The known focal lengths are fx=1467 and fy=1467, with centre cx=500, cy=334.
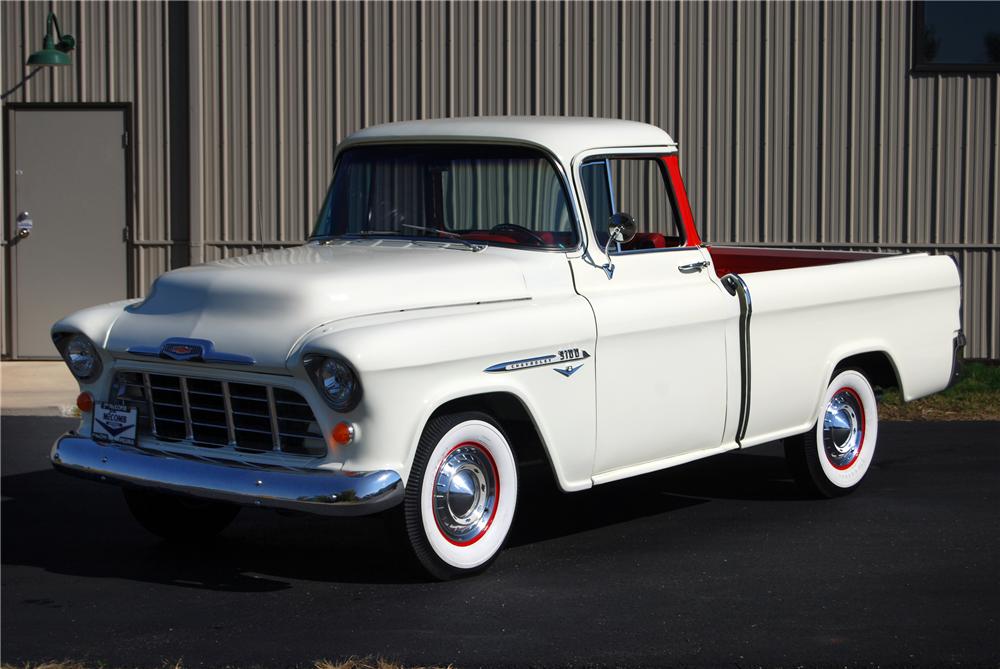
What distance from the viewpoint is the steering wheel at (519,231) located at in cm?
650

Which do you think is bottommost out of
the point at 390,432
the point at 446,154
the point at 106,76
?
the point at 390,432

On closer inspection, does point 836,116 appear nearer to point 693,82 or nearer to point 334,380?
point 693,82

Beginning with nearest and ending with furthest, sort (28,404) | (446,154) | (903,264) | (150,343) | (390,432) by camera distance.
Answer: (390,432) < (150,343) < (446,154) < (903,264) < (28,404)

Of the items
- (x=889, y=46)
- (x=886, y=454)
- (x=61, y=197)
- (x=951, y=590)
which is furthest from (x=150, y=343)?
(x=889, y=46)

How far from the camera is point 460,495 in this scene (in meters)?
5.78

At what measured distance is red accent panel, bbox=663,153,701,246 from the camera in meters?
7.10

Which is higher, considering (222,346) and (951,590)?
(222,346)

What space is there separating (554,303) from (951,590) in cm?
195

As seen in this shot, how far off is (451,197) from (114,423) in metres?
1.86

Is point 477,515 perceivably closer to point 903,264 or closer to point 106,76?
point 903,264

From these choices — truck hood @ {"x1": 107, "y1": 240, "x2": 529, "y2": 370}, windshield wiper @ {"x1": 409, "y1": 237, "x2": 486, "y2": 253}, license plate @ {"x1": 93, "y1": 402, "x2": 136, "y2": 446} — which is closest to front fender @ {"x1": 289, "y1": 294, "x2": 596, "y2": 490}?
truck hood @ {"x1": 107, "y1": 240, "x2": 529, "y2": 370}

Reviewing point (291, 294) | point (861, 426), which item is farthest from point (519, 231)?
point (861, 426)

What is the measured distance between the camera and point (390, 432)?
5.41 m

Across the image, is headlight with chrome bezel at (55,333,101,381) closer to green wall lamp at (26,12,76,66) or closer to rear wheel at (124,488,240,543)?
rear wheel at (124,488,240,543)
